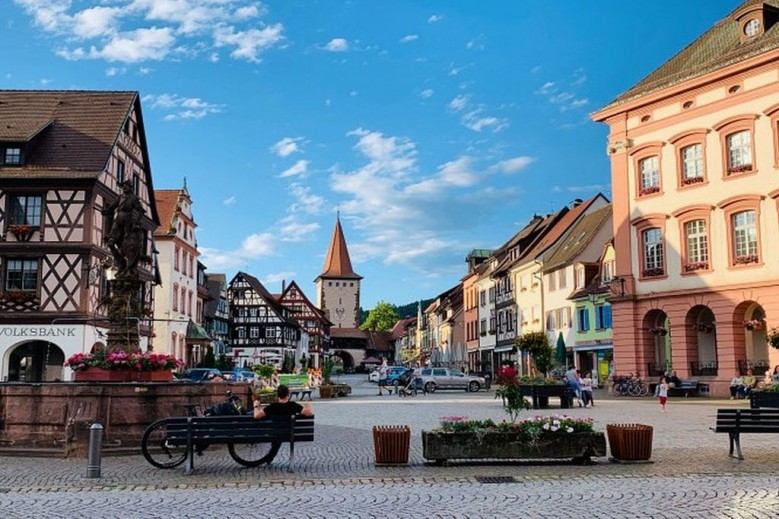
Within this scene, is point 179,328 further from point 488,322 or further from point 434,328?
point 434,328

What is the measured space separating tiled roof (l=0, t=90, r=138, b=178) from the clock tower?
339 feet

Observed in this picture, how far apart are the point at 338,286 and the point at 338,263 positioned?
4221 millimetres

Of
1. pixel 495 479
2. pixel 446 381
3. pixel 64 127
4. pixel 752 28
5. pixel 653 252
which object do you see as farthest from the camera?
pixel 446 381

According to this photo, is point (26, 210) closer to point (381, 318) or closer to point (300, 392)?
point (300, 392)

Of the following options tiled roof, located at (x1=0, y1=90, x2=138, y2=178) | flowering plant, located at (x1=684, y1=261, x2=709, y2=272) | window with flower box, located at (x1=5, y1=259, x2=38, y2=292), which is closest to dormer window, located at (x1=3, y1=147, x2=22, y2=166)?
tiled roof, located at (x1=0, y1=90, x2=138, y2=178)

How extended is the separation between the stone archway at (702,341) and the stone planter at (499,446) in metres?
24.7

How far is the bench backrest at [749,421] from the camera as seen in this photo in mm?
13578

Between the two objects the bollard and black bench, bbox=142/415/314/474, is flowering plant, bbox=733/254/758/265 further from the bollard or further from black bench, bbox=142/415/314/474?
the bollard

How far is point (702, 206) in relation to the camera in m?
35.5

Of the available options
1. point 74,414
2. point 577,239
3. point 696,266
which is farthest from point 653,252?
point 74,414

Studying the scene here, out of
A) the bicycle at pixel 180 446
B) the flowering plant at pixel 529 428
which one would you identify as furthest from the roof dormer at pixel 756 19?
the bicycle at pixel 180 446

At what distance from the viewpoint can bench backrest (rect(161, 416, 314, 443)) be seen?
12633 millimetres

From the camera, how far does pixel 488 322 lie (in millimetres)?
76812

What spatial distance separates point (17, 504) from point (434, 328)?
106m
